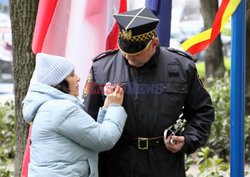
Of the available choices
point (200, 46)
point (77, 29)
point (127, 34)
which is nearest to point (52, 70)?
point (127, 34)

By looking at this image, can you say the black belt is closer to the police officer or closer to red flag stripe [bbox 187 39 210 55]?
the police officer

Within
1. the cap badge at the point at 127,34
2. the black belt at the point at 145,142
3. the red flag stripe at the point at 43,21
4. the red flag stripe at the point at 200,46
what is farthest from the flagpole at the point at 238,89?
the red flag stripe at the point at 43,21

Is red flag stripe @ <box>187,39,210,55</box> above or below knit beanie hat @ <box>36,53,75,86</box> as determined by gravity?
above

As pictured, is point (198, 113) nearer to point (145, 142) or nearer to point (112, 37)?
point (145, 142)

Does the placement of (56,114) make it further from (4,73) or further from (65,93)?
(4,73)

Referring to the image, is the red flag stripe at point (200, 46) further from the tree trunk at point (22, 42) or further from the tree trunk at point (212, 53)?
the tree trunk at point (212, 53)

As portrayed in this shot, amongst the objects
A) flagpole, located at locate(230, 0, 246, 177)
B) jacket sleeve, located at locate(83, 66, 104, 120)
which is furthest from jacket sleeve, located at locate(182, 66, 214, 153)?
jacket sleeve, located at locate(83, 66, 104, 120)

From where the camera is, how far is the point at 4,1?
17.6 meters

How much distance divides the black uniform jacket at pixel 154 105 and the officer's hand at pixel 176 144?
34mm

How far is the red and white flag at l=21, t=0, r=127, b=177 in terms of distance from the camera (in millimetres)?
3186

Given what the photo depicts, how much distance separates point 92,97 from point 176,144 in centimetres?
62

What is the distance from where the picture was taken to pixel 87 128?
2059 millimetres

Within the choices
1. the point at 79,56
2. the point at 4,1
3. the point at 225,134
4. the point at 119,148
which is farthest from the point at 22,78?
the point at 4,1

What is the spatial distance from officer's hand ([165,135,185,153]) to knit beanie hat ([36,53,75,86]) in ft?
2.48
